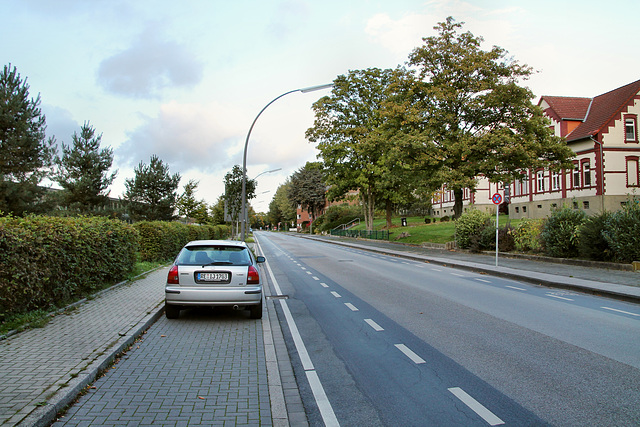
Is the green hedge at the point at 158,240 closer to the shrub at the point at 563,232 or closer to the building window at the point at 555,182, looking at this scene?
the shrub at the point at 563,232

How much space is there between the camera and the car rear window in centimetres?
795

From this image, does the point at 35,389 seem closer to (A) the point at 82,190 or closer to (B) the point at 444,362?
(B) the point at 444,362

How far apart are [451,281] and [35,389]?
11.6 meters

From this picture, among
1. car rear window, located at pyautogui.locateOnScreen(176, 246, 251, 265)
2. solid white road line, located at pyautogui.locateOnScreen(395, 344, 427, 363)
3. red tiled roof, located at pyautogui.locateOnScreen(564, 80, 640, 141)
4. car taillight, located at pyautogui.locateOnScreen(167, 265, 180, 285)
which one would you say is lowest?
solid white road line, located at pyautogui.locateOnScreen(395, 344, 427, 363)

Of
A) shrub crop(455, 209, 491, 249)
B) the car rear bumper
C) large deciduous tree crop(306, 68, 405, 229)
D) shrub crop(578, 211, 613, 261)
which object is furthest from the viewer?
large deciduous tree crop(306, 68, 405, 229)

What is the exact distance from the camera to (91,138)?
36438mm

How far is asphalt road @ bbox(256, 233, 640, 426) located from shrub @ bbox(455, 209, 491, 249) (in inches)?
541

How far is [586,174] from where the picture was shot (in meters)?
38.9

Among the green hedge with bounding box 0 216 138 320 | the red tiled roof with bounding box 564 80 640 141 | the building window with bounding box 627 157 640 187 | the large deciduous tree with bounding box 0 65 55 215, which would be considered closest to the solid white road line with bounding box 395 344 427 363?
the green hedge with bounding box 0 216 138 320

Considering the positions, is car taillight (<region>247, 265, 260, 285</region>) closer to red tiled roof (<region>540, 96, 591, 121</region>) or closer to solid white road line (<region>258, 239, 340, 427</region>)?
solid white road line (<region>258, 239, 340, 427</region>)

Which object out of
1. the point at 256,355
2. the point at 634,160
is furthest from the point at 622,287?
the point at 634,160

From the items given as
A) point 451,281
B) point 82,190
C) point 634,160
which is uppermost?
point 634,160

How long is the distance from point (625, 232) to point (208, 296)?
45.8 feet

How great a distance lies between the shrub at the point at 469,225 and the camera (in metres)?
24.5
